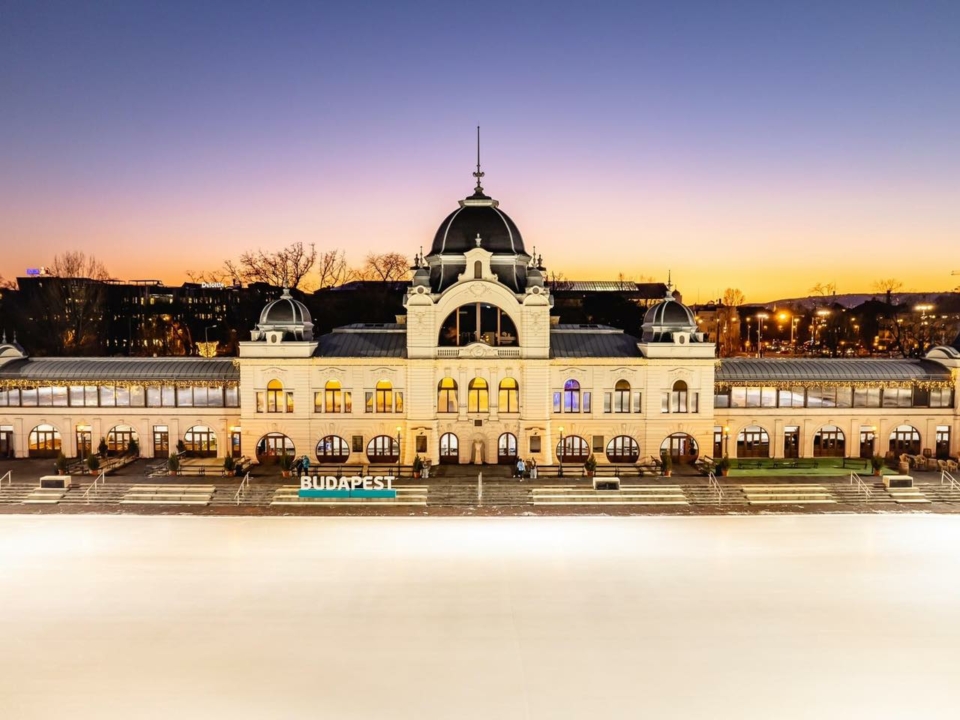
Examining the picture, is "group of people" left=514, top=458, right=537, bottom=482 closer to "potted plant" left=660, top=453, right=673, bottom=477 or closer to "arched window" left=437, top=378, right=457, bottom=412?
"arched window" left=437, top=378, right=457, bottom=412

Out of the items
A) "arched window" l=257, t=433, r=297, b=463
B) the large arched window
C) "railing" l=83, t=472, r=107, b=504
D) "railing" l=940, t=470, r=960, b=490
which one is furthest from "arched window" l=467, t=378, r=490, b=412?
"railing" l=940, t=470, r=960, b=490

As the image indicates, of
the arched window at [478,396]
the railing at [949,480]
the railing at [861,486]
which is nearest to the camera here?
the railing at [861,486]

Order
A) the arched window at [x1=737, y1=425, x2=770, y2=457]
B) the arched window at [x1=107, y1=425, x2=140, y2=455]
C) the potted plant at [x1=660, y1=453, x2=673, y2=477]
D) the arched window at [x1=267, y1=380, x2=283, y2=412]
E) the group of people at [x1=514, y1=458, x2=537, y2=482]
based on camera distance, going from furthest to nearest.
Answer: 1. the arched window at [x1=107, y1=425, x2=140, y2=455]
2. the arched window at [x1=737, y1=425, x2=770, y2=457]
3. the arched window at [x1=267, y1=380, x2=283, y2=412]
4. the potted plant at [x1=660, y1=453, x2=673, y2=477]
5. the group of people at [x1=514, y1=458, x2=537, y2=482]

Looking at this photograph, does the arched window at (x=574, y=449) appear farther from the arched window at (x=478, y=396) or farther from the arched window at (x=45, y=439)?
the arched window at (x=45, y=439)

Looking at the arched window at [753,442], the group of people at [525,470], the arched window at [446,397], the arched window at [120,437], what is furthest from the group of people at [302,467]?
the arched window at [753,442]

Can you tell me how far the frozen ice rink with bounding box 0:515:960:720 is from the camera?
1948 centimetres

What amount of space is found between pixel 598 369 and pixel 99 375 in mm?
36756

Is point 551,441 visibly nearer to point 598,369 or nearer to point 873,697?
point 598,369

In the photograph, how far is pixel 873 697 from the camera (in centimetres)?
1959

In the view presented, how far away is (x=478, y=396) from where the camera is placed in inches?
1896

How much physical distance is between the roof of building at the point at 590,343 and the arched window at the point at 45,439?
123ft

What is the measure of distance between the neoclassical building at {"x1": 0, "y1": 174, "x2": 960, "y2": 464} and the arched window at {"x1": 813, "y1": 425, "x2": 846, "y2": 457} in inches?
4.2

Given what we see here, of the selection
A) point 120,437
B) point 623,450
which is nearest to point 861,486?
point 623,450

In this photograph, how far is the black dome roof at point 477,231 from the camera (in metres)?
50.6
